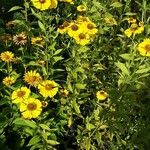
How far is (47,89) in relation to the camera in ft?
8.28

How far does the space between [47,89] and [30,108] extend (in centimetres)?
20

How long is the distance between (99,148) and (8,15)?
1.85 meters

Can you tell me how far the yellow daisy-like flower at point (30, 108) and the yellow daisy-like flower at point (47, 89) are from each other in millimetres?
90

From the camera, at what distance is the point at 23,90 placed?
2518 millimetres

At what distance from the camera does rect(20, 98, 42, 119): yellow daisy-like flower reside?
237 cm

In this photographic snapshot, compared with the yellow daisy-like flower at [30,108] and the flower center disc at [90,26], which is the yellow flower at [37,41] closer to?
the flower center disc at [90,26]

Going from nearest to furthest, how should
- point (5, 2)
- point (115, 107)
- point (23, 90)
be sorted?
point (23, 90) → point (115, 107) → point (5, 2)

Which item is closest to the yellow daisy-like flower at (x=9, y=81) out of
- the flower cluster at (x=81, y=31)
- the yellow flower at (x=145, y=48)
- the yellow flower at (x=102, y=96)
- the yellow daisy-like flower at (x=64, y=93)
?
the yellow daisy-like flower at (x=64, y=93)

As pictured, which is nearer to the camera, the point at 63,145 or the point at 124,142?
the point at 124,142

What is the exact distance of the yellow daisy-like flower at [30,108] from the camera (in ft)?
7.76

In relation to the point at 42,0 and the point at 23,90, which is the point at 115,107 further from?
the point at 42,0

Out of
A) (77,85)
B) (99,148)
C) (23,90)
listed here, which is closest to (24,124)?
(23,90)

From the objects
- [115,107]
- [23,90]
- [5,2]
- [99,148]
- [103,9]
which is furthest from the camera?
[5,2]

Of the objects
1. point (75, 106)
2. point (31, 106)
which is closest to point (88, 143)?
point (75, 106)
